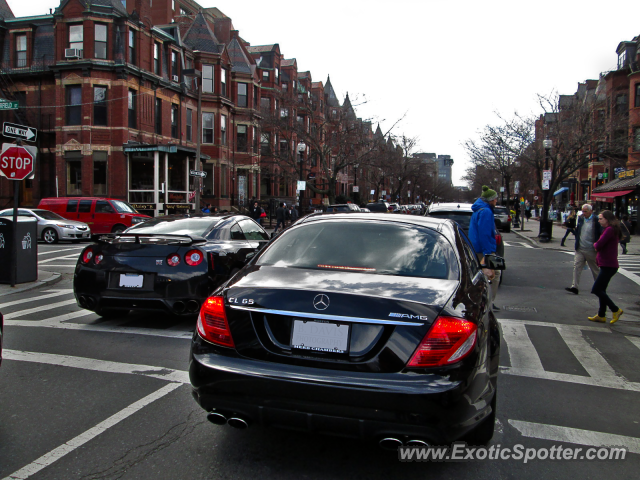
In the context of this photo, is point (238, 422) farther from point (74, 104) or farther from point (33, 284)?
point (74, 104)

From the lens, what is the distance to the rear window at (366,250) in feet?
11.9

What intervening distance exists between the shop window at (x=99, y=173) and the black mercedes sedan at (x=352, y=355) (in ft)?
102

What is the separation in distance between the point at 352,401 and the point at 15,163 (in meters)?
10.1

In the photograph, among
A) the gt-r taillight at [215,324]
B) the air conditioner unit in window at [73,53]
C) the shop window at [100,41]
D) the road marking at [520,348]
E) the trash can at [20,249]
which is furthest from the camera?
the shop window at [100,41]

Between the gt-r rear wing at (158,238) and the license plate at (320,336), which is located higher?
the gt-r rear wing at (158,238)

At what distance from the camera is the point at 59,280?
11.9 metres

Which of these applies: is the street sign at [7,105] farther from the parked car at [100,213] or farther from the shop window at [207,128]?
the shop window at [207,128]

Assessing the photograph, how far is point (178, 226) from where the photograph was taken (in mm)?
7805

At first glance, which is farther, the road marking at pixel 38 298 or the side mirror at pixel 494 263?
the road marking at pixel 38 298

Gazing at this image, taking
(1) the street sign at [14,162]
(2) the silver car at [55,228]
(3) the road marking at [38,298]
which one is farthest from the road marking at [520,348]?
(2) the silver car at [55,228]

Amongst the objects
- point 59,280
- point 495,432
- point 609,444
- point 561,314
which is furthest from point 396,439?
point 59,280

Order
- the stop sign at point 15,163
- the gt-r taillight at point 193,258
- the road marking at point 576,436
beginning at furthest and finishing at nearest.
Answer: the stop sign at point 15,163
the gt-r taillight at point 193,258
the road marking at point 576,436

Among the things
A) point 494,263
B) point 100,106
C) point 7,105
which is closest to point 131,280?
point 494,263

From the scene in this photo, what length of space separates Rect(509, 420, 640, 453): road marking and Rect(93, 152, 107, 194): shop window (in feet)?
103
